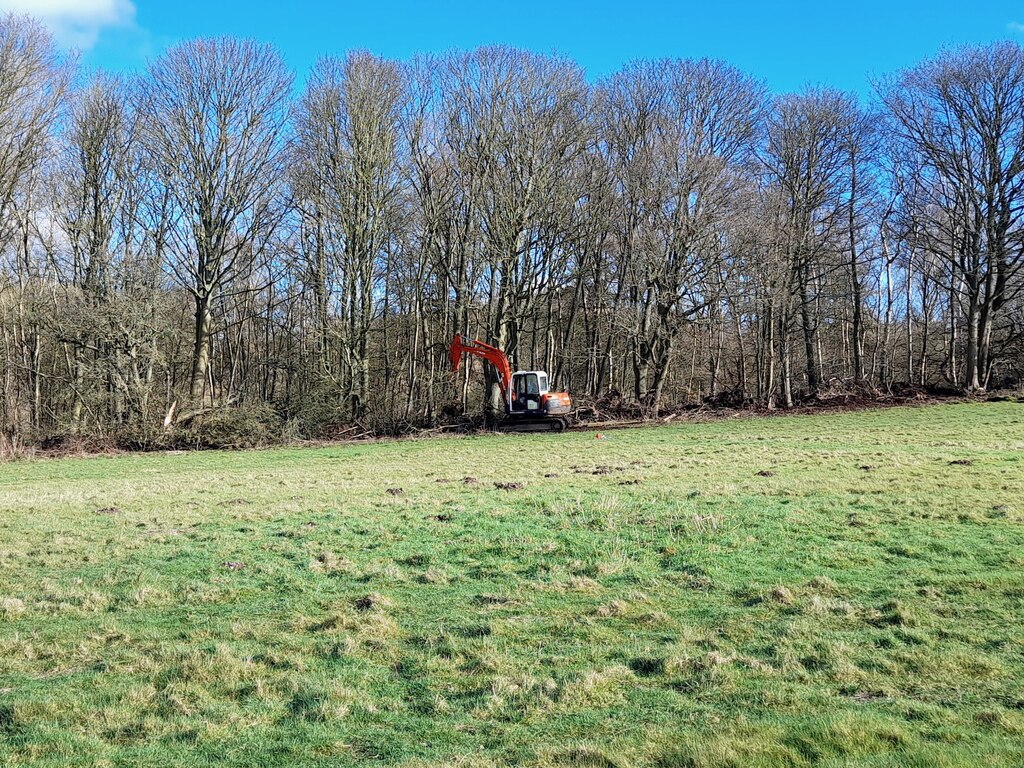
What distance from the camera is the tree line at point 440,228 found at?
114 ft

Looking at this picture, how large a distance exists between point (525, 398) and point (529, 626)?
2819 cm

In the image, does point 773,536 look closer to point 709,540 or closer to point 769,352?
point 709,540

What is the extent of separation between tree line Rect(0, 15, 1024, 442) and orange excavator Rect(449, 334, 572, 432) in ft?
9.66

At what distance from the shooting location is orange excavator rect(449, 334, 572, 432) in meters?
35.2

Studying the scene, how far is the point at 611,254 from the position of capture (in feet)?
149

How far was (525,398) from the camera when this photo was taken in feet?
116

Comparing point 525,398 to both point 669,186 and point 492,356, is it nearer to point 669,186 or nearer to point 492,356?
point 492,356

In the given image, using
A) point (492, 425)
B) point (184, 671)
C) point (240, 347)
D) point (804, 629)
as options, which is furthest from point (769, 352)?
point (184, 671)

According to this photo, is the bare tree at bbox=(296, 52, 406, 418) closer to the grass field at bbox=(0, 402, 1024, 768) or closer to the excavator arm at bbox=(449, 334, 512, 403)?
the excavator arm at bbox=(449, 334, 512, 403)

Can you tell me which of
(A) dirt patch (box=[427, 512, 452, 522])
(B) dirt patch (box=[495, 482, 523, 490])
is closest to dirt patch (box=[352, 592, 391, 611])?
(A) dirt patch (box=[427, 512, 452, 522])

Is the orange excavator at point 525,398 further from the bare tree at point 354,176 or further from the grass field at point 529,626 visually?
the grass field at point 529,626

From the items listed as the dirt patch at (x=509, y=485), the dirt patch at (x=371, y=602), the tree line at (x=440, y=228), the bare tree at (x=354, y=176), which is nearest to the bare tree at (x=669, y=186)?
the tree line at (x=440, y=228)

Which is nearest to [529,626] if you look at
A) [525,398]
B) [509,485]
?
[509,485]

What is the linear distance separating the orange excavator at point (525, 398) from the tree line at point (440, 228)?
9.66 feet
